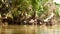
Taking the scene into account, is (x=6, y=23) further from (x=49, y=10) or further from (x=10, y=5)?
(x=49, y=10)

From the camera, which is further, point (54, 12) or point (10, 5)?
point (54, 12)

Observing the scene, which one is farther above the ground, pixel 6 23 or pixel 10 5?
pixel 10 5

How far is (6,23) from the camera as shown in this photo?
991 cm

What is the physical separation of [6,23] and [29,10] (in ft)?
4.00

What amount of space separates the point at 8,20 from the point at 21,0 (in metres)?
Result: 1.15

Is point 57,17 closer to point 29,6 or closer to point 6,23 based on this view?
point 29,6

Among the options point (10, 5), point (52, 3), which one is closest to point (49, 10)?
point (52, 3)

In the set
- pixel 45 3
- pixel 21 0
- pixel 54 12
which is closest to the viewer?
pixel 21 0

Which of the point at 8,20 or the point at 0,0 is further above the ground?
the point at 0,0

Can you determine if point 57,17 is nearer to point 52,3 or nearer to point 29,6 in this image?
Answer: point 52,3

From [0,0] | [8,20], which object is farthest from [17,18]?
[0,0]

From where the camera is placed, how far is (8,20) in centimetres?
1000

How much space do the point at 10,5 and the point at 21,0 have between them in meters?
0.69

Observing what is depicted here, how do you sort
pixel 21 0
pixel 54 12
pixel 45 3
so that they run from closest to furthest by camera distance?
pixel 21 0 → pixel 45 3 → pixel 54 12
